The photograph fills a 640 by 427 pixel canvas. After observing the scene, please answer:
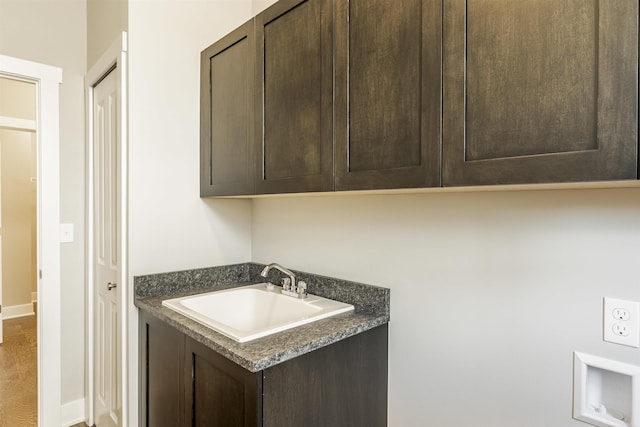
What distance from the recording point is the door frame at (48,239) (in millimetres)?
1999

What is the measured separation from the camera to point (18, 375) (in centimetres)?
277

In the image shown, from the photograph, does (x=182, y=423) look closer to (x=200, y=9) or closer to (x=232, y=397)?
(x=232, y=397)

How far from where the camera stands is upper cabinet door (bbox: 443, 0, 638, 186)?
0.67 meters

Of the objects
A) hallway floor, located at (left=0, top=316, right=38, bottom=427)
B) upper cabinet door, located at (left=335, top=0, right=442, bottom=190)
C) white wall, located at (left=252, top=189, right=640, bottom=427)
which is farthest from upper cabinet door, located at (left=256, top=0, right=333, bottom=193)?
hallway floor, located at (left=0, top=316, right=38, bottom=427)

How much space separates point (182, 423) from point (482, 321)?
44.6 inches

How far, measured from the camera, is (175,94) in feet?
5.66

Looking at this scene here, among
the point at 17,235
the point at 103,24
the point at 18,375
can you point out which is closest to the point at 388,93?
the point at 103,24

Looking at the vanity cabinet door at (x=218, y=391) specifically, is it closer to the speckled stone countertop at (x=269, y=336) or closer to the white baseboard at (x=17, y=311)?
the speckled stone countertop at (x=269, y=336)

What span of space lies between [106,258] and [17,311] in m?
3.33

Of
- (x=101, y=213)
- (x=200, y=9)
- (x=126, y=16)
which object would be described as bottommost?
(x=101, y=213)

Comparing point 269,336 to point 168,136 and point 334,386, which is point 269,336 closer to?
point 334,386

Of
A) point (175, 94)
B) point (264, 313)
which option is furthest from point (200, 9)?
point (264, 313)

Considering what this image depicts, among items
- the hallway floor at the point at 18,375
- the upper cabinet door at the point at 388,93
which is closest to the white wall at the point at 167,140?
the upper cabinet door at the point at 388,93

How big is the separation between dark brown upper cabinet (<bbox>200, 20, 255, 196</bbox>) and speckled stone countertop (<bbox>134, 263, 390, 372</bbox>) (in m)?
0.47
